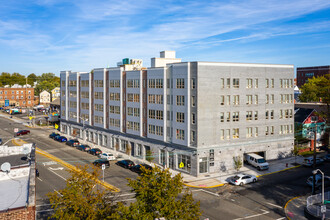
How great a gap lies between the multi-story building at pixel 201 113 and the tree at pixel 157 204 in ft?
76.6

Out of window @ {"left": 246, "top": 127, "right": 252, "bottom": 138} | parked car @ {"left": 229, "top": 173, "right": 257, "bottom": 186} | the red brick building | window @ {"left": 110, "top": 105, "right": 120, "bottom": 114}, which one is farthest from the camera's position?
the red brick building

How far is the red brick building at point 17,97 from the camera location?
175250mm

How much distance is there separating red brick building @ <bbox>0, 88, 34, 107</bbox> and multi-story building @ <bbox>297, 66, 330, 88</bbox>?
506 feet

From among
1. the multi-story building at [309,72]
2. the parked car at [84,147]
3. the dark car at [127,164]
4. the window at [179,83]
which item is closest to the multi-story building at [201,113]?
the window at [179,83]

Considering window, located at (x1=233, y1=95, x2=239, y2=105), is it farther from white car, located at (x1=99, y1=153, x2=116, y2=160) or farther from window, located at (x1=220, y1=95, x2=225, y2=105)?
white car, located at (x1=99, y1=153, x2=116, y2=160)

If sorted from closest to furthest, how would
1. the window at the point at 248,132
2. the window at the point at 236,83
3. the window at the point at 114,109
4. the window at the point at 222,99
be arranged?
the window at the point at 222,99
the window at the point at 236,83
the window at the point at 248,132
the window at the point at 114,109

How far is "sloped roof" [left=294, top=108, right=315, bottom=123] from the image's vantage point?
73262 mm

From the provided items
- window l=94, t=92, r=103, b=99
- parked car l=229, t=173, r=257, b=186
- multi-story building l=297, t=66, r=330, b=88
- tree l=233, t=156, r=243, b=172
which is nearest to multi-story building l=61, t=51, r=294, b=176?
tree l=233, t=156, r=243, b=172

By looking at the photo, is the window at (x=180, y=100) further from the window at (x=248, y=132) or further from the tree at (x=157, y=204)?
the tree at (x=157, y=204)

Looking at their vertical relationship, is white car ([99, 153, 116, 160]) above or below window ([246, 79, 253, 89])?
below

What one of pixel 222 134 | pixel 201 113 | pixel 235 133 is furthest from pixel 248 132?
pixel 201 113

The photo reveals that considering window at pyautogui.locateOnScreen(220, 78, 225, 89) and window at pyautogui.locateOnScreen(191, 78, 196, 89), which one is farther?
window at pyautogui.locateOnScreen(220, 78, 225, 89)

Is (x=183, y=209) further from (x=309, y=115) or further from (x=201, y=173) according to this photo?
(x=309, y=115)

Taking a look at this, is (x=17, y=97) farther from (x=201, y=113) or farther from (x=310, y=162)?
(x=310, y=162)
